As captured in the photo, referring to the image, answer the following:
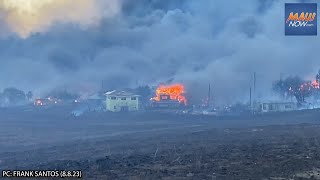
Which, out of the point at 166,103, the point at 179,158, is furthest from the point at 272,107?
the point at 179,158

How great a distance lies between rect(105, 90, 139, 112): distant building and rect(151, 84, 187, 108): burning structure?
16.8ft

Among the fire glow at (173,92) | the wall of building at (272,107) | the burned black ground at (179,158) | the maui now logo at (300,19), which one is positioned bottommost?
the burned black ground at (179,158)

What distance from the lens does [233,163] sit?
25.6 m

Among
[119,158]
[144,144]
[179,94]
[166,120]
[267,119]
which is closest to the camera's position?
[119,158]

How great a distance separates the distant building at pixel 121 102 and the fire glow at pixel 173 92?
24.5 feet

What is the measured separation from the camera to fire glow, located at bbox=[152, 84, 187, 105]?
10331cm

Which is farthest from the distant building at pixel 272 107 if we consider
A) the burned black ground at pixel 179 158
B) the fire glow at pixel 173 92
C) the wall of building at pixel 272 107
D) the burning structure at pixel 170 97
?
the burned black ground at pixel 179 158

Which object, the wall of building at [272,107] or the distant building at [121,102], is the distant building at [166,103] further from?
the wall of building at [272,107]

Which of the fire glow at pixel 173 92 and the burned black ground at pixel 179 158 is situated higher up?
the fire glow at pixel 173 92

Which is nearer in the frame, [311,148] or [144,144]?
[311,148]

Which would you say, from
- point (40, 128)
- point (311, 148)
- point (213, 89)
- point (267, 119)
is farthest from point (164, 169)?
point (213, 89)

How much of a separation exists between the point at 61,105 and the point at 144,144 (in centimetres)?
7562

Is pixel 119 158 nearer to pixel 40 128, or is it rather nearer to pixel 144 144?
pixel 144 144

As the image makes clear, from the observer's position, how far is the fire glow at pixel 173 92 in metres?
103
